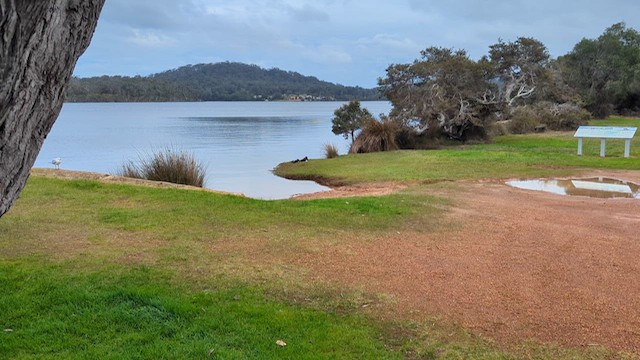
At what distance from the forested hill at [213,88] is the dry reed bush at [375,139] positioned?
9912cm

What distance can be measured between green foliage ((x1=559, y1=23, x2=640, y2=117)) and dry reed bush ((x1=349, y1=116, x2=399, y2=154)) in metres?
27.3

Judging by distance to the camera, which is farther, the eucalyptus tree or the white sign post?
the eucalyptus tree

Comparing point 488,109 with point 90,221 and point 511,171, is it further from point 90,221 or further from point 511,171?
point 90,221

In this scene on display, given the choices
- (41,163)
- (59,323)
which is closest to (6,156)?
(59,323)

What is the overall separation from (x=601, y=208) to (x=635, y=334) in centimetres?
684

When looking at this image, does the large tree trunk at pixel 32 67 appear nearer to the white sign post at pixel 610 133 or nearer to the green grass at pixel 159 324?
the green grass at pixel 159 324

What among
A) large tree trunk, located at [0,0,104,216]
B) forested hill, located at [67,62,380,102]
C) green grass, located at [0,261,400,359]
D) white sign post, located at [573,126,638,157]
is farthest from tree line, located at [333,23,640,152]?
forested hill, located at [67,62,380,102]

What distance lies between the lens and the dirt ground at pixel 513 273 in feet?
17.2

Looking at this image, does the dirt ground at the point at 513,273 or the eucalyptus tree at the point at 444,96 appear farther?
the eucalyptus tree at the point at 444,96

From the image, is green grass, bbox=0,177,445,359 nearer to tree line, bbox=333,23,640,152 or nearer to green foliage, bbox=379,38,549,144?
tree line, bbox=333,23,640,152

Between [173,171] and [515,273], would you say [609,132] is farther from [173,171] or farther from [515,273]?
[515,273]

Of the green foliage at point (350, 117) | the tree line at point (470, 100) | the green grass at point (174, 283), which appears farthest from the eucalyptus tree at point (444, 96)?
the green grass at point (174, 283)

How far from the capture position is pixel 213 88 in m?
139

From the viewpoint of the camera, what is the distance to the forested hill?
399 feet
